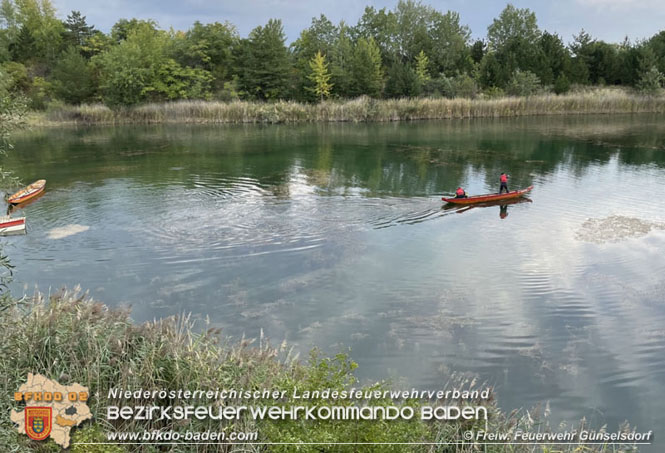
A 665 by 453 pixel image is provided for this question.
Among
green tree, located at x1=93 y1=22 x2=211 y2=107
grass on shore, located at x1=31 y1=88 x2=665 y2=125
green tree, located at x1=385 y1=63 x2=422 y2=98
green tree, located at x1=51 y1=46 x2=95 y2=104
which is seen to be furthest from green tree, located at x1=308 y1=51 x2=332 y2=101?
green tree, located at x1=51 y1=46 x2=95 y2=104

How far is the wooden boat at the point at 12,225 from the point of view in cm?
1593

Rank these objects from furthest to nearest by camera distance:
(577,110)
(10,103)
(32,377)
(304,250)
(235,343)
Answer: (577,110), (304,250), (235,343), (10,103), (32,377)

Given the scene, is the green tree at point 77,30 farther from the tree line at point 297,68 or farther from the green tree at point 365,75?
the green tree at point 365,75

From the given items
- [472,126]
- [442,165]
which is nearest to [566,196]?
[442,165]

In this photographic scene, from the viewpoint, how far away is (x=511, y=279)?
12.7 m

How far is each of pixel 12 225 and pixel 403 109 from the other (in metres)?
44.8

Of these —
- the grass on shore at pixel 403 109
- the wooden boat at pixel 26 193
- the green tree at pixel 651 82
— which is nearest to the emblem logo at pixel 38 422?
the wooden boat at pixel 26 193

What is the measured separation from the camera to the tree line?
61.7m

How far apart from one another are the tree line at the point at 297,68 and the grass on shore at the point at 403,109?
398 cm

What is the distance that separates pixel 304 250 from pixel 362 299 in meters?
3.49

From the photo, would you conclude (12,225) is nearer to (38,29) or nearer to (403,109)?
(403,109)

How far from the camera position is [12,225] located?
1612 centimetres

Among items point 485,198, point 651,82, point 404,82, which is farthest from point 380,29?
point 485,198

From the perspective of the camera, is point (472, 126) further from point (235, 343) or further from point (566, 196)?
point (235, 343)
